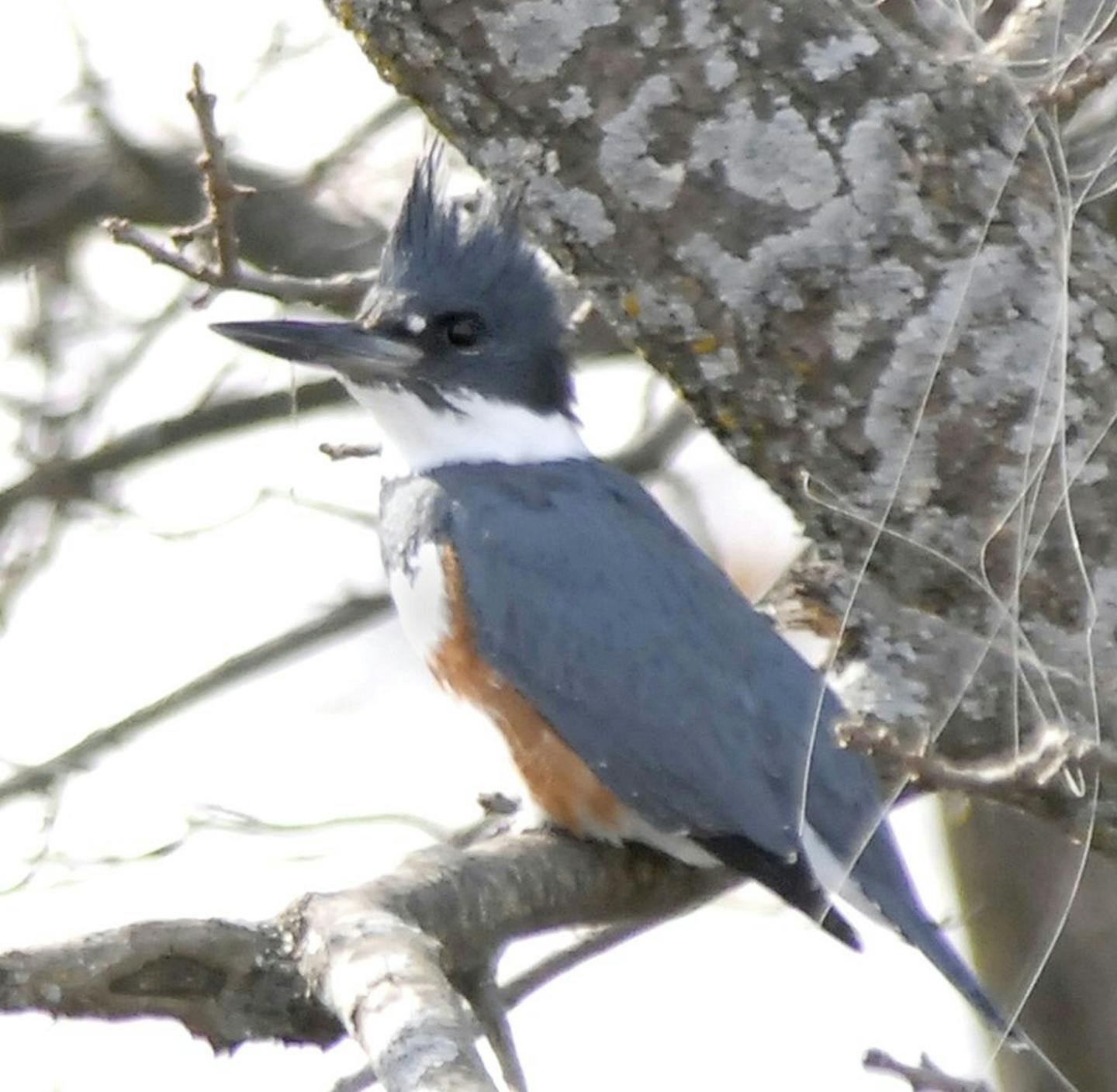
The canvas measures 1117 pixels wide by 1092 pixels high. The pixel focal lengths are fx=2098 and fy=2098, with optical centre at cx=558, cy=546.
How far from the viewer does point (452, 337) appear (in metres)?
3.07

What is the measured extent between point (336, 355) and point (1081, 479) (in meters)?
1.22

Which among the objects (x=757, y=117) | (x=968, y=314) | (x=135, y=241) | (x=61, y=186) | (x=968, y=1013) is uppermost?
(x=61, y=186)

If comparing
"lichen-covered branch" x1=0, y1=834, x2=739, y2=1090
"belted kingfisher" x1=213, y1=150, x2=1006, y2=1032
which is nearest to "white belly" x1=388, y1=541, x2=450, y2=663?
"belted kingfisher" x1=213, y1=150, x2=1006, y2=1032

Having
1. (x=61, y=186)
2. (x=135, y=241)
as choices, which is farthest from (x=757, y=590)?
(x=135, y=241)

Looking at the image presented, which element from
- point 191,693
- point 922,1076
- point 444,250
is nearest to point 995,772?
point 922,1076

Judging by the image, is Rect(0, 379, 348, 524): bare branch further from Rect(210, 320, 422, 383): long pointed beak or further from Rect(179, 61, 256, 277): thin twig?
Rect(179, 61, 256, 277): thin twig

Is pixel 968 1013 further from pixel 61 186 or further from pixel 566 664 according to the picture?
pixel 61 186

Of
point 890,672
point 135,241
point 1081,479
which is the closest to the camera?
point 1081,479

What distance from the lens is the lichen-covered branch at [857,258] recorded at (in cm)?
198

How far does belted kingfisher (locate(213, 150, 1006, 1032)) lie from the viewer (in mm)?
2617

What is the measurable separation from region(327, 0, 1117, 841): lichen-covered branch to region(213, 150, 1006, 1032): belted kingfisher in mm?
494

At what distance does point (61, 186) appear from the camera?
3.78 metres

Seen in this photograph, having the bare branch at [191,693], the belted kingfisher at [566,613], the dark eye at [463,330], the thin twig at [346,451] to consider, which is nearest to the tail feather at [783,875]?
the belted kingfisher at [566,613]

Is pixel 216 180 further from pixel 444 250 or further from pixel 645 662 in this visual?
pixel 645 662
